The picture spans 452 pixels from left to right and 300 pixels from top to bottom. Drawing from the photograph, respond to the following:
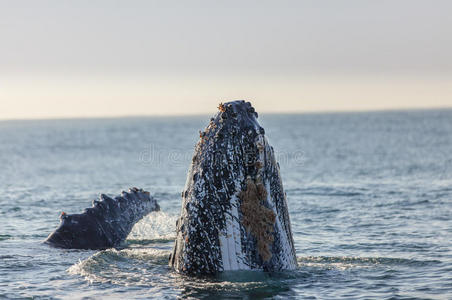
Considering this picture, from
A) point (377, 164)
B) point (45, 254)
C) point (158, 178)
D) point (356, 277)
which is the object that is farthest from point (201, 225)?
point (377, 164)

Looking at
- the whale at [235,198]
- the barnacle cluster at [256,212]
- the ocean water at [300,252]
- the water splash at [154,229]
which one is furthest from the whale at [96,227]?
the barnacle cluster at [256,212]

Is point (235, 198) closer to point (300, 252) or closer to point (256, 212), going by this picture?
point (256, 212)

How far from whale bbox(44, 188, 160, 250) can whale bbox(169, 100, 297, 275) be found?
2.79 metres

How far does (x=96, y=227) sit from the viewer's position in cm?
1026

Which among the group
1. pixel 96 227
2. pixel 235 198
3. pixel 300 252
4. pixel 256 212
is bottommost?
pixel 300 252

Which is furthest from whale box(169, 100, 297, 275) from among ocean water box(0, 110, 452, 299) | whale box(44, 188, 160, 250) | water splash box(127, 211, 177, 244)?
water splash box(127, 211, 177, 244)

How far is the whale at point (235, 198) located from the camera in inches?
301

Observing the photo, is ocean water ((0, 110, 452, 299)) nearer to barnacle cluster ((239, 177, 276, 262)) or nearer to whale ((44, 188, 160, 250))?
whale ((44, 188, 160, 250))

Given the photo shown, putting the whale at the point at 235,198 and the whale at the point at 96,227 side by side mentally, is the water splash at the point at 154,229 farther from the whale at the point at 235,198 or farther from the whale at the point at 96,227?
the whale at the point at 235,198

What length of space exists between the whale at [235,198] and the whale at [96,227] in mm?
2789

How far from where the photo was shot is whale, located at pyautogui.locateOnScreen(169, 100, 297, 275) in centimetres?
764

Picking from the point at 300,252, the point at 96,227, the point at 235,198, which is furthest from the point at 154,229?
the point at 235,198

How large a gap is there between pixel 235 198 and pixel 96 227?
343 centimetres

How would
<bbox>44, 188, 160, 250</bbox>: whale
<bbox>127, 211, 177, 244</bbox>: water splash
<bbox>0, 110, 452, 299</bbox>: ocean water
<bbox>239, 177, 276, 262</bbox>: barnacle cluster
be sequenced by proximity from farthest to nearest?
1. <bbox>127, 211, 177, 244</bbox>: water splash
2. <bbox>44, 188, 160, 250</bbox>: whale
3. <bbox>0, 110, 452, 299</bbox>: ocean water
4. <bbox>239, 177, 276, 262</bbox>: barnacle cluster
